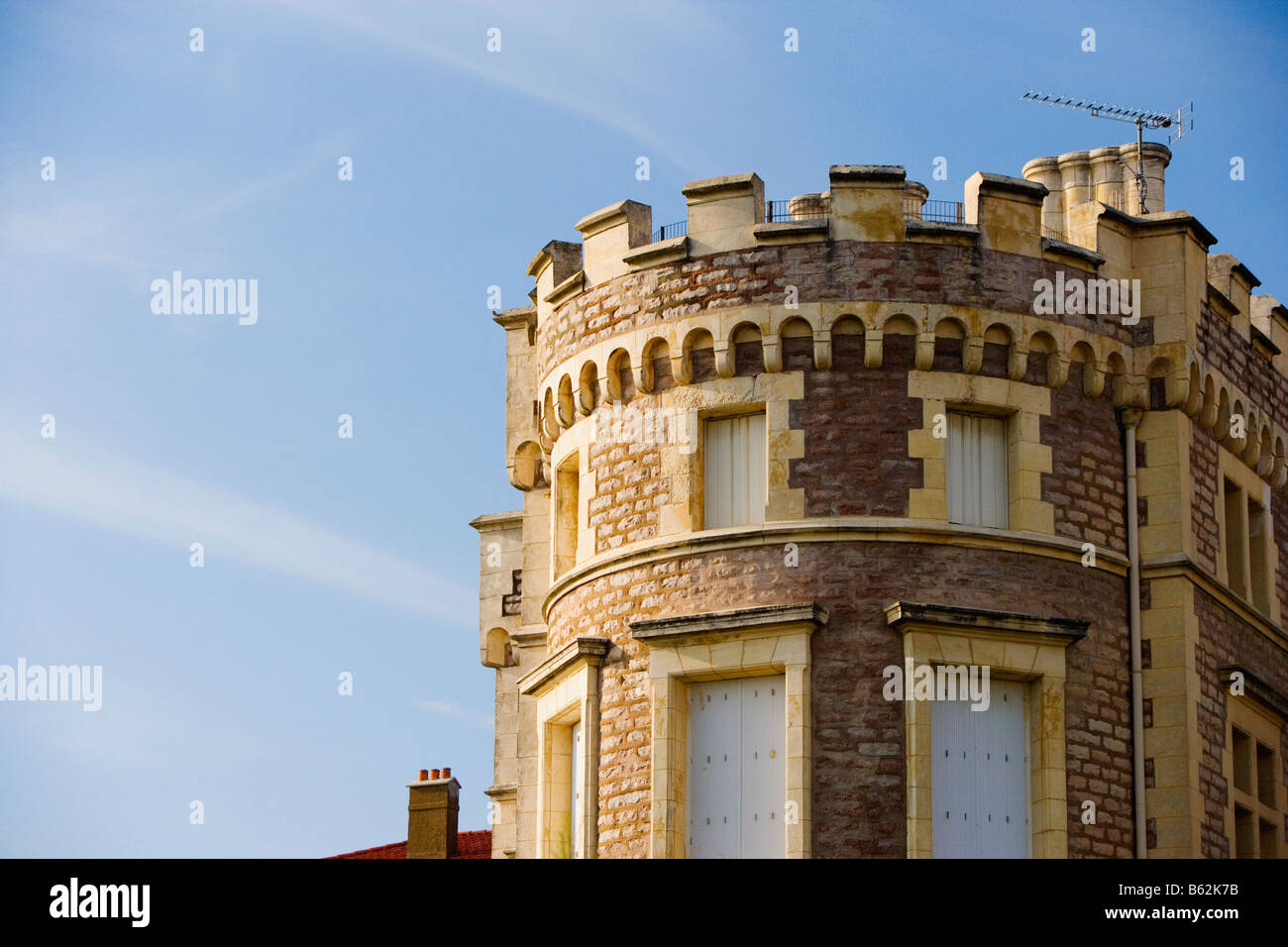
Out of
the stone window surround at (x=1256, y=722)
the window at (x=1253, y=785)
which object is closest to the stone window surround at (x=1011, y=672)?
the stone window surround at (x=1256, y=722)

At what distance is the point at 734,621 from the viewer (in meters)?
24.5

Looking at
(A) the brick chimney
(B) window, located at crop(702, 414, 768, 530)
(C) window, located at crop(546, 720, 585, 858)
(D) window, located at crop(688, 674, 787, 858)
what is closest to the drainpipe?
→ (D) window, located at crop(688, 674, 787, 858)

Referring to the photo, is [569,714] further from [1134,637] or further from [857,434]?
[1134,637]

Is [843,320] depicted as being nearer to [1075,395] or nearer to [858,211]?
[858,211]

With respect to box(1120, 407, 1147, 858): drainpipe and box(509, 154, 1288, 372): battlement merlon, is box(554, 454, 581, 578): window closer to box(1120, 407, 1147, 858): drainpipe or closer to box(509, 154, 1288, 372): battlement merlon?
box(509, 154, 1288, 372): battlement merlon

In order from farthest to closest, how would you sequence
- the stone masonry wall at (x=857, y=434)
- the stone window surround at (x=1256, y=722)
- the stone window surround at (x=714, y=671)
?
the stone window surround at (x=1256, y=722)
the stone masonry wall at (x=857, y=434)
the stone window surround at (x=714, y=671)

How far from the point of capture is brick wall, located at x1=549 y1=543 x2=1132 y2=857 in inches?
944

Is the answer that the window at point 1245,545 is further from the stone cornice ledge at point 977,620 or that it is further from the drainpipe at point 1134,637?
the stone cornice ledge at point 977,620

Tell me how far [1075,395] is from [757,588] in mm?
4531

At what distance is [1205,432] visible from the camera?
2734 centimetres

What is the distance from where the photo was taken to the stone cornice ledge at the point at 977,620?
24156 millimetres

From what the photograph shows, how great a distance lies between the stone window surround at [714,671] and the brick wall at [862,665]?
21cm

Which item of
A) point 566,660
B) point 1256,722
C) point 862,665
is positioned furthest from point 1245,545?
point 566,660

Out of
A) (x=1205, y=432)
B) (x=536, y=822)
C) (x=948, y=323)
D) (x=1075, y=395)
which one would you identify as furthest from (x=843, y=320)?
(x=536, y=822)
